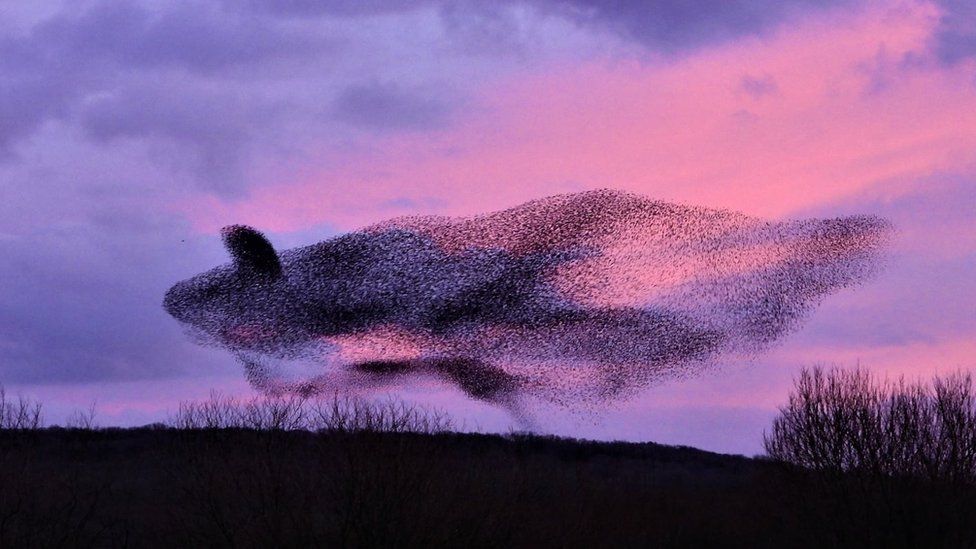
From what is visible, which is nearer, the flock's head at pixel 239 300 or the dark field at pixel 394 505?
the dark field at pixel 394 505

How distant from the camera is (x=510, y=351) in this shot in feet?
93.6

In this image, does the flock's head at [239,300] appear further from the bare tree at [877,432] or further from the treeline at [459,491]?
the bare tree at [877,432]

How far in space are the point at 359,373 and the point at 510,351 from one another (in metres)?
4.06

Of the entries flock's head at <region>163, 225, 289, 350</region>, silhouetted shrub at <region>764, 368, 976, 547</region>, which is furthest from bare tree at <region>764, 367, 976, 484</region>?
flock's head at <region>163, 225, 289, 350</region>

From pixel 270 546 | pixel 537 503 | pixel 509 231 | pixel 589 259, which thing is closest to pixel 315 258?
pixel 509 231

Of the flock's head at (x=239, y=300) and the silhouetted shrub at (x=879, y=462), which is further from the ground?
the flock's head at (x=239, y=300)

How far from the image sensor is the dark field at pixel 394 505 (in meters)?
19.1

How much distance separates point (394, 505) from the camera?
18891mm

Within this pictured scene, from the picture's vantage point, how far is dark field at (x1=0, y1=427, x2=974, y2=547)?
19109 millimetres

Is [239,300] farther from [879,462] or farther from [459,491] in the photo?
[879,462]

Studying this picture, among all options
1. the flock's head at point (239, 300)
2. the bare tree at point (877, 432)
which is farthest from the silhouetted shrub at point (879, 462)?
the flock's head at point (239, 300)

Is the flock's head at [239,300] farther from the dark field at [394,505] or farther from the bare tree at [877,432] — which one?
the bare tree at [877,432]

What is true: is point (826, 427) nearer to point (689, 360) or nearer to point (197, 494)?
point (689, 360)

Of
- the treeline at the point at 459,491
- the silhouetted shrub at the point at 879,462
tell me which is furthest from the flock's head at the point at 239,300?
the silhouetted shrub at the point at 879,462
